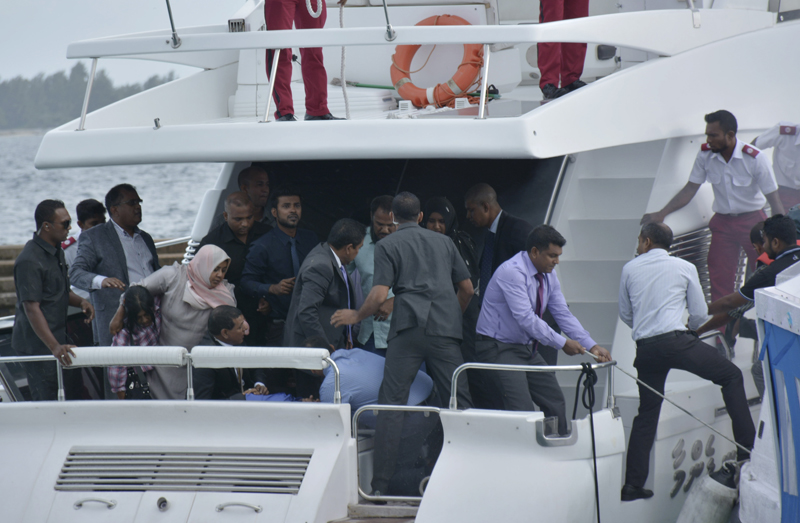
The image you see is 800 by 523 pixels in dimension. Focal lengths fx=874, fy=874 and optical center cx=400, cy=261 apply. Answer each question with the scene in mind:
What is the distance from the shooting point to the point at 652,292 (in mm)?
4398

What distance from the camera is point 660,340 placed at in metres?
4.38

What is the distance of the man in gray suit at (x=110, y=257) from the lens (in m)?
5.06

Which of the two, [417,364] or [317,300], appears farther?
[317,300]

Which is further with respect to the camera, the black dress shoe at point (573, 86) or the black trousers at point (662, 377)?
the black dress shoe at point (573, 86)

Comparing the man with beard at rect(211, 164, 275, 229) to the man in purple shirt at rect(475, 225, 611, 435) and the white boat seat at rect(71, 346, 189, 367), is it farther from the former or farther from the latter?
the man in purple shirt at rect(475, 225, 611, 435)

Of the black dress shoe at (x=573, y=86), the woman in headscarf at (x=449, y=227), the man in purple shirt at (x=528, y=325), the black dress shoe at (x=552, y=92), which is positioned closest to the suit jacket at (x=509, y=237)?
the woman in headscarf at (x=449, y=227)

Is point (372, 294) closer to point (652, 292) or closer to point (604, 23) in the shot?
point (652, 292)

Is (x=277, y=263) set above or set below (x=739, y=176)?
below

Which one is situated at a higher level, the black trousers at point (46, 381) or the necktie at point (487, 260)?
the necktie at point (487, 260)

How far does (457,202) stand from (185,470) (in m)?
2.76

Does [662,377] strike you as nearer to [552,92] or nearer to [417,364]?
[417,364]

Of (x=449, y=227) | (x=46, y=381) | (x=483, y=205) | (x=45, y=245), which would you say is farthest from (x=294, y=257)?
(x=46, y=381)

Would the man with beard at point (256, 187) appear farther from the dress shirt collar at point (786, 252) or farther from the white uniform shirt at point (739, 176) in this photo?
the dress shirt collar at point (786, 252)

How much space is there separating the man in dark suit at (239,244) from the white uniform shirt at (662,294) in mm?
2104
